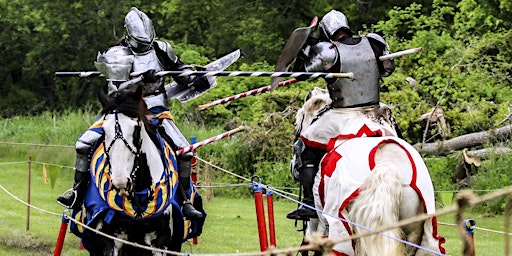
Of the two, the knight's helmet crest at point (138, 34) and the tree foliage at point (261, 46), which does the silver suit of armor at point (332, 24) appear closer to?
the knight's helmet crest at point (138, 34)

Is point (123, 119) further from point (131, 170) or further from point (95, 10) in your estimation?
point (95, 10)

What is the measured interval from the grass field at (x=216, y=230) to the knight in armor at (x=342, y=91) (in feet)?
10.9

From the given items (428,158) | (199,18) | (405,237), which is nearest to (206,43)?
(199,18)

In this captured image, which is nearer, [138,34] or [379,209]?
[379,209]

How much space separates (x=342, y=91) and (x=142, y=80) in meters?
1.69

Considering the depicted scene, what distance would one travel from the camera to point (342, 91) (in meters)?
7.12

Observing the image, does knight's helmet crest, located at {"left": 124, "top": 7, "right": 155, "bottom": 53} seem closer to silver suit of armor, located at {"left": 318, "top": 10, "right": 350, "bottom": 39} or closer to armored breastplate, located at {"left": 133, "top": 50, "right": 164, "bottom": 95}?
armored breastplate, located at {"left": 133, "top": 50, "right": 164, "bottom": 95}

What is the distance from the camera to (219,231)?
13.6 m

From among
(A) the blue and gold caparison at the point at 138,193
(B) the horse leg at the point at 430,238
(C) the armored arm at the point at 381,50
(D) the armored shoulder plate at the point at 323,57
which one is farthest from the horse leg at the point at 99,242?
(B) the horse leg at the point at 430,238

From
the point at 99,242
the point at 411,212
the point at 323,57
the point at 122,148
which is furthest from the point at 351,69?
the point at 99,242

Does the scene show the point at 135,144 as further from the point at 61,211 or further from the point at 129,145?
the point at 61,211

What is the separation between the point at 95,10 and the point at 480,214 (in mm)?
18866

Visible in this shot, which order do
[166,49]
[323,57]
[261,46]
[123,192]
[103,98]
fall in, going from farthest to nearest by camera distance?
1. [261,46]
2. [166,49]
3. [103,98]
4. [323,57]
5. [123,192]

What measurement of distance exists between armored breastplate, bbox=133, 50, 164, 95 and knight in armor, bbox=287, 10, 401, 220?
1.53m
